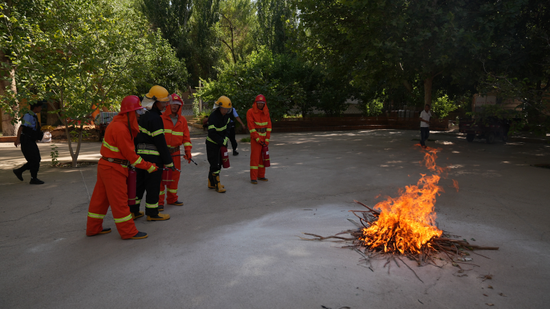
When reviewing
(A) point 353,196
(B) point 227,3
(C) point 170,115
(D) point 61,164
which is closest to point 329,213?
(A) point 353,196

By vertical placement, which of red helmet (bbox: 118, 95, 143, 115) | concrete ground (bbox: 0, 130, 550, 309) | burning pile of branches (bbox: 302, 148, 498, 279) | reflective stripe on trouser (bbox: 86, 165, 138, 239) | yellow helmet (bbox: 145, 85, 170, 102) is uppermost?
yellow helmet (bbox: 145, 85, 170, 102)

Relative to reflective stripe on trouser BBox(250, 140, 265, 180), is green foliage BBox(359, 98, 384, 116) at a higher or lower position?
higher

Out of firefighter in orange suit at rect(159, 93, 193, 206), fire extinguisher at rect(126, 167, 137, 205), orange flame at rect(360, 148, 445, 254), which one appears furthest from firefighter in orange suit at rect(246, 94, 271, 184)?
orange flame at rect(360, 148, 445, 254)

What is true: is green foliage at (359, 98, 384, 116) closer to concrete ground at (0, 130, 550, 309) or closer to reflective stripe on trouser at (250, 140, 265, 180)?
concrete ground at (0, 130, 550, 309)

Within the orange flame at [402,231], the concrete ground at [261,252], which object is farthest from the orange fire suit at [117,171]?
the orange flame at [402,231]

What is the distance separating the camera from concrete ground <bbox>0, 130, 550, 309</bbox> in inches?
119

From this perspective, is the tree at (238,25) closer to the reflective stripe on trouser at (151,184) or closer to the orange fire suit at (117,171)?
the reflective stripe on trouser at (151,184)

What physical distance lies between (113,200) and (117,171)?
37 centimetres

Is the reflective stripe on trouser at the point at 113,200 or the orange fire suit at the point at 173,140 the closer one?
the reflective stripe on trouser at the point at 113,200

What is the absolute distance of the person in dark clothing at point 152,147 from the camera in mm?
4941

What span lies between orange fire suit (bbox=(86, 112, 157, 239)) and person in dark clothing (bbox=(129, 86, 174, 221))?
0.51m

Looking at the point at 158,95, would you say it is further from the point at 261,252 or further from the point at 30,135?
the point at 30,135

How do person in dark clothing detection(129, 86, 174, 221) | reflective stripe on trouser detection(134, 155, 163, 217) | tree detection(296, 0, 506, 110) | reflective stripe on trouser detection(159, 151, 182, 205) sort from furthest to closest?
tree detection(296, 0, 506, 110), reflective stripe on trouser detection(159, 151, 182, 205), reflective stripe on trouser detection(134, 155, 163, 217), person in dark clothing detection(129, 86, 174, 221)

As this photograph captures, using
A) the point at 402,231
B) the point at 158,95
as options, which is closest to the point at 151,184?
the point at 158,95
